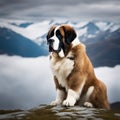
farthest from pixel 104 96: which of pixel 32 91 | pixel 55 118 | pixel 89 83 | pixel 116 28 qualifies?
pixel 116 28

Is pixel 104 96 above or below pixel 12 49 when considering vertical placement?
below

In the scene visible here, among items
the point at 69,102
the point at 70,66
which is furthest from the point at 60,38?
the point at 69,102

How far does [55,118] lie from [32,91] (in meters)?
2.26

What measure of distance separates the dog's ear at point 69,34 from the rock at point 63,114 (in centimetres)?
61

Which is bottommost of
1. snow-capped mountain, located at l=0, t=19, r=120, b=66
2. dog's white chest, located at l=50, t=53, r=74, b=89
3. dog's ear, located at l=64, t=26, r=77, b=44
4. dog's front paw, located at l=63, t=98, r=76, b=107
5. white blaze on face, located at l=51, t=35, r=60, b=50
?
dog's front paw, located at l=63, t=98, r=76, b=107

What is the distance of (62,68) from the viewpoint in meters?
4.70

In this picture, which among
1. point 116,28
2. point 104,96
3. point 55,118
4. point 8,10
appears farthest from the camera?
point 116,28

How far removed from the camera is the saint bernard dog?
15.2ft

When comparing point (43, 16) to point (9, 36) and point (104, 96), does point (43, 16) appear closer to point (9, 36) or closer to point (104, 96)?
point (9, 36)

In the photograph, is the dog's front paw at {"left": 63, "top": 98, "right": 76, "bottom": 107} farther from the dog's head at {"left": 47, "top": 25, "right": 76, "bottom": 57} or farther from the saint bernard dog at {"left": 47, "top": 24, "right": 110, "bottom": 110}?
the dog's head at {"left": 47, "top": 25, "right": 76, "bottom": 57}

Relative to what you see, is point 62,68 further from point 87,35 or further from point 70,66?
point 87,35

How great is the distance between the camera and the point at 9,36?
22.4ft

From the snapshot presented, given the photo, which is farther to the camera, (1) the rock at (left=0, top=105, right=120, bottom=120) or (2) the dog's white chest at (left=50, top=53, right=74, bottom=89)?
(2) the dog's white chest at (left=50, top=53, right=74, bottom=89)

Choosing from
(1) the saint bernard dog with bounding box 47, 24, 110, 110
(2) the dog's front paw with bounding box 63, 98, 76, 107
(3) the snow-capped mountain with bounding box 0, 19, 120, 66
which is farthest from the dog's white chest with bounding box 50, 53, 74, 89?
(3) the snow-capped mountain with bounding box 0, 19, 120, 66
